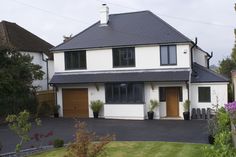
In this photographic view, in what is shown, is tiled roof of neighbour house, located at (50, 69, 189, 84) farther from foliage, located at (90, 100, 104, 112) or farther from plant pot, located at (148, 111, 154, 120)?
plant pot, located at (148, 111, 154, 120)

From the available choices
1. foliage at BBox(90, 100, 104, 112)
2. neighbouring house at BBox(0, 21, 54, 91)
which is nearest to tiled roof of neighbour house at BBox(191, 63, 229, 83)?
foliage at BBox(90, 100, 104, 112)

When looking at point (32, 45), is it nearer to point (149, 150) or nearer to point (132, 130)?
point (132, 130)

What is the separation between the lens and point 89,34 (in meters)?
33.1

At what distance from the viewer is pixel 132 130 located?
23.0 metres

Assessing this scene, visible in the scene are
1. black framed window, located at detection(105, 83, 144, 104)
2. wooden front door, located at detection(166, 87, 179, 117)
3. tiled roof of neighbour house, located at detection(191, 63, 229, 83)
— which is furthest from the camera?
wooden front door, located at detection(166, 87, 179, 117)

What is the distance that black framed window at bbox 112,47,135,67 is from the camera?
98.7 feet

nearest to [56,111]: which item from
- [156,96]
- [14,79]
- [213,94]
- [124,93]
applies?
[14,79]

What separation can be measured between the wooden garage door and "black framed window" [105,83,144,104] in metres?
2.51

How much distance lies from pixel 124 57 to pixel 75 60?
4.59 metres

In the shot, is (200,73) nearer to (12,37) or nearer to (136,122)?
(136,122)

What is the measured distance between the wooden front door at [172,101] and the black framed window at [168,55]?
6.87 ft

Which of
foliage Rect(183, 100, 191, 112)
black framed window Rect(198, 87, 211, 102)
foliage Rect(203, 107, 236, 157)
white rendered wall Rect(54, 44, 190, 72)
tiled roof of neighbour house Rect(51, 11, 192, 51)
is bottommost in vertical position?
foliage Rect(203, 107, 236, 157)

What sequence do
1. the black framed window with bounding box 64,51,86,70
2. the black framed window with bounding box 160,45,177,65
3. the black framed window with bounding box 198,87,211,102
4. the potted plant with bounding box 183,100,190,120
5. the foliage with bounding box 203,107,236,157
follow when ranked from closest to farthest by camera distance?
the foliage with bounding box 203,107,236,157
the potted plant with bounding box 183,100,190,120
the black framed window with bounding box 198,87,211,102
the black framed window with bounding box 160,45,177,65
the black framed window with bounding box 64,51,86,70

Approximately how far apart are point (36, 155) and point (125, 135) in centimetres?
661
